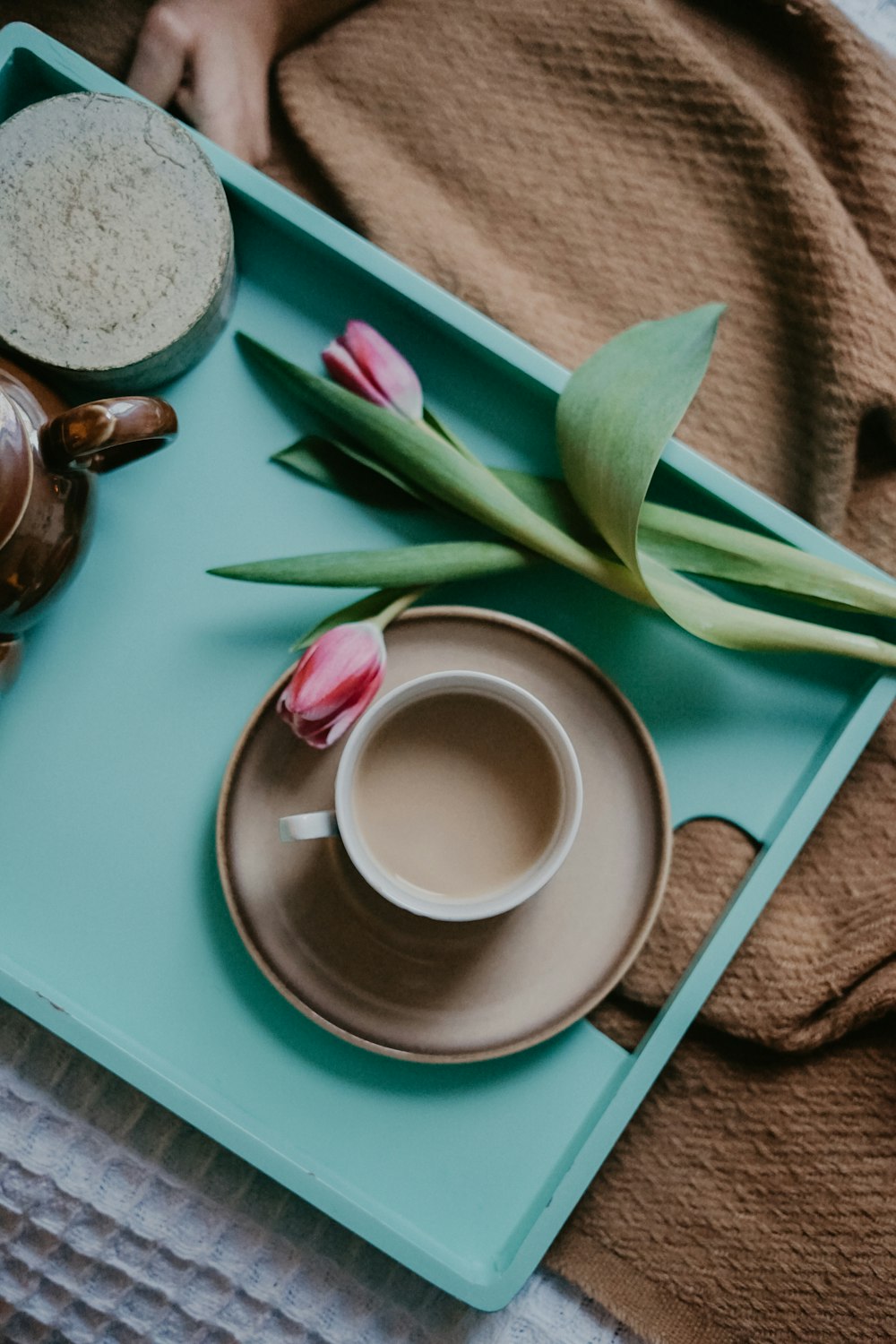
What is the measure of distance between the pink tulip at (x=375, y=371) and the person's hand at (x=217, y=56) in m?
0.20

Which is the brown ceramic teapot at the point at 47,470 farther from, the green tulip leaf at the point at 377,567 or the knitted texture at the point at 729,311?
the knitted texture at the point at 729,311

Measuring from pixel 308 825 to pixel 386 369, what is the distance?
0.90 feet

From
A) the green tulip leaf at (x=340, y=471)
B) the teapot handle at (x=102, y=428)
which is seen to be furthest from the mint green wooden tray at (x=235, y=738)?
the teapot handle at (x=102, y=428)

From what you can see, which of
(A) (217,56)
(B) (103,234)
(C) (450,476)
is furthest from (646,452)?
(A) (217,56)

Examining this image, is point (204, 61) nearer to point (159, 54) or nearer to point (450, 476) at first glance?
point (159, 54)

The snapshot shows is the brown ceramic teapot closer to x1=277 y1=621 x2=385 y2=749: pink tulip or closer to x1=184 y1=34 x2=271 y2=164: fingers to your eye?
x1=277 y1=621 x2=385 y2=749: pink tulip

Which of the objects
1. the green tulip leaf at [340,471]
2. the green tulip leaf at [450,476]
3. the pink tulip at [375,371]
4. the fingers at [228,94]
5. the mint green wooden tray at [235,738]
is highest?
the fingers at [228,94]

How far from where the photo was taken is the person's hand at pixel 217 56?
68cm

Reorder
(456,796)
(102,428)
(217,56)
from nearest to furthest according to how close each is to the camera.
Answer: (102,428) < (456,796) < (217,56)

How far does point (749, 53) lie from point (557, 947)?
2.14ft

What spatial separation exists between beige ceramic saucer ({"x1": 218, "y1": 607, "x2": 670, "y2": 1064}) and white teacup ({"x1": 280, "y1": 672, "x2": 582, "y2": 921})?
0.08ft

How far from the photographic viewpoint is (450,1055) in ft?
1.87

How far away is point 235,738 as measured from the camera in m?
0.62

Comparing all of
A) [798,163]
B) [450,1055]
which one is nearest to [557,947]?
[450,1055]
